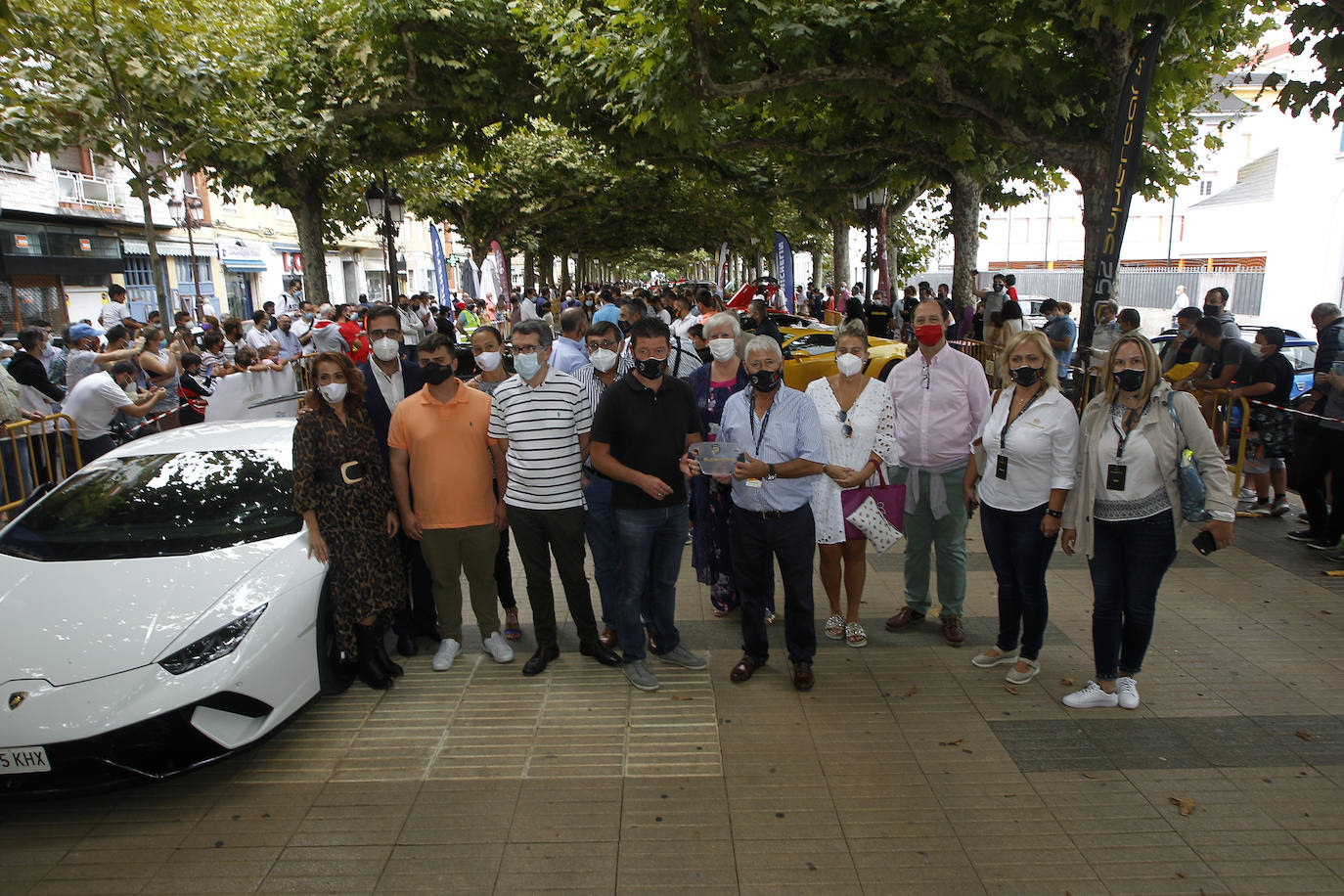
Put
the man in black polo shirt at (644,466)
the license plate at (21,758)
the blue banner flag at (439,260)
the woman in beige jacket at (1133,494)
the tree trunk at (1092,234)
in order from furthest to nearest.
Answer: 1. the blue banner flag at (439,260)
2. the tree trunk at (1092,234)
3. the man in black polo shirt at (644,466)
4. the woman in beige jacket at (1133,494)
5. the license plate at (21,758)

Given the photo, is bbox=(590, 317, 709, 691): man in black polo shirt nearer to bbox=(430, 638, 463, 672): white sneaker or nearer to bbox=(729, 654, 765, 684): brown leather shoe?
bbox=(729, 654, 765, 684): brown leather shoe

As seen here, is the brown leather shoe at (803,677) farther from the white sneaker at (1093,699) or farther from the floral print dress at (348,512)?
the floral print dress at (348,512)

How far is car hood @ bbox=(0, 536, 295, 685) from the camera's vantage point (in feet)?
12.5

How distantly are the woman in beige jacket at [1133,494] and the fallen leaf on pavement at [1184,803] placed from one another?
0.85 meters

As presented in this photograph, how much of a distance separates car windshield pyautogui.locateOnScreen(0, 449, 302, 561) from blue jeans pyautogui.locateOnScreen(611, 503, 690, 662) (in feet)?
5.71

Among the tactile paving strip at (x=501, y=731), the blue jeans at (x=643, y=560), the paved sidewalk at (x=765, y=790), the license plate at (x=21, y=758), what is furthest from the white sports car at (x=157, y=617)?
the blue jeans at (x=643, y=560)

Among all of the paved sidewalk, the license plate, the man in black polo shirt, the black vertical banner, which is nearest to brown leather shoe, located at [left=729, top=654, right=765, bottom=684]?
the paved sidewalk

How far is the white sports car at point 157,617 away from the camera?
3.69m

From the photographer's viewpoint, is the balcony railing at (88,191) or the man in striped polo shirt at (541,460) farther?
the balcony railing at (88,191)

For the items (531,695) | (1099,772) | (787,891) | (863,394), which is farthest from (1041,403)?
(531,695)

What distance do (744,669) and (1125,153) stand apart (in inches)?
286

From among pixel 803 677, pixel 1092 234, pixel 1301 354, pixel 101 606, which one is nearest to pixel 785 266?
pixel 1301 354

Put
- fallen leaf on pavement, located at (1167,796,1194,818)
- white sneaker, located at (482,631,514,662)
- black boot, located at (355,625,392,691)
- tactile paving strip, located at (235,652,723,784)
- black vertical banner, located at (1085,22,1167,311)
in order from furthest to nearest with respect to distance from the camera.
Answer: black vertical banner, located at (1085,22,1167,311), white sneaker, located at (482,631,514,662), black boot, located at (355,625,392,691), tactile paving strip, located at (235,652,723,784), fallen leaf on pavement, located at (1167,796,1194,818)

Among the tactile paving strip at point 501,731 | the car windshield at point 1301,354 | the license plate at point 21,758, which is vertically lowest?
the tactile paving strip at point 501,731
